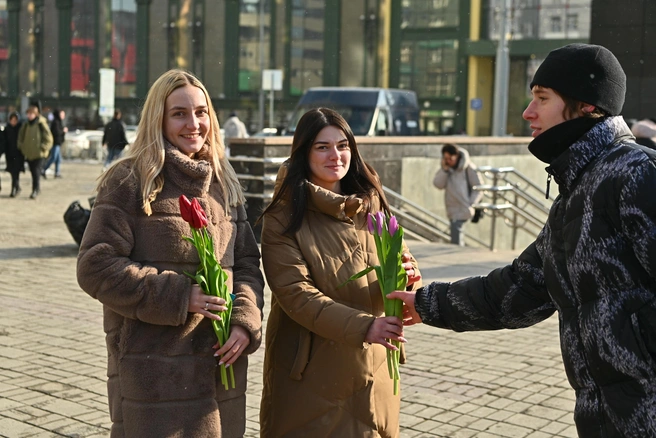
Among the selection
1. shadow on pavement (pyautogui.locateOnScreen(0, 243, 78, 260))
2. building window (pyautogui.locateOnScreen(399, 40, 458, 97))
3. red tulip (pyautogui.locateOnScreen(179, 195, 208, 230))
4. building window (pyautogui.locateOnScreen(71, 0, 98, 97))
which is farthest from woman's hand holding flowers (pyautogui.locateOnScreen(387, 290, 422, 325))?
building window (pyautogui.locateOnScreen(71, 0, 98, 97))

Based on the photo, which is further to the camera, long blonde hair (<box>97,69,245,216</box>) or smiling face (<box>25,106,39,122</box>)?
smiling face (<box>25,106,39,122</box>)

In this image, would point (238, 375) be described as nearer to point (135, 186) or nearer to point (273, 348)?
point (273, 348)

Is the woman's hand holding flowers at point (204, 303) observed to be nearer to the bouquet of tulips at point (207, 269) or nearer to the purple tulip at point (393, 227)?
the bouquet of tulips at point (207, 269)

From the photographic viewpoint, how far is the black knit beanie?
2900 mm

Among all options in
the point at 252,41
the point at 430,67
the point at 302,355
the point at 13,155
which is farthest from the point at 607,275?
the point at 252,41

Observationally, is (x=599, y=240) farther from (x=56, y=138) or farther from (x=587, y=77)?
(x=56, y=138)

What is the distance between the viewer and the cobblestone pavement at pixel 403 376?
5.55 meters

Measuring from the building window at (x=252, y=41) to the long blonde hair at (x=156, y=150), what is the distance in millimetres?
54768

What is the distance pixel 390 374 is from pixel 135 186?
1143 mm

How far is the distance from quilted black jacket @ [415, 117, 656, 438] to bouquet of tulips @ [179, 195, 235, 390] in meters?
1.13

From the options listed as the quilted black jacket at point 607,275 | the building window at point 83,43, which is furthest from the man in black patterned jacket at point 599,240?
the building window at point 83,43

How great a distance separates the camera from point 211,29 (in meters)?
59.4

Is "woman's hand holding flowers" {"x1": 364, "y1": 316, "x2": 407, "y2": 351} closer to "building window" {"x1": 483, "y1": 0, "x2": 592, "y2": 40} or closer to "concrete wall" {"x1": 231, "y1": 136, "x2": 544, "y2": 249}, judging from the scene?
"concrete wall" {"x1": 231, "y1": 136, "x2": 544, "y2": 249}

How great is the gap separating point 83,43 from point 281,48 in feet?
44.6
